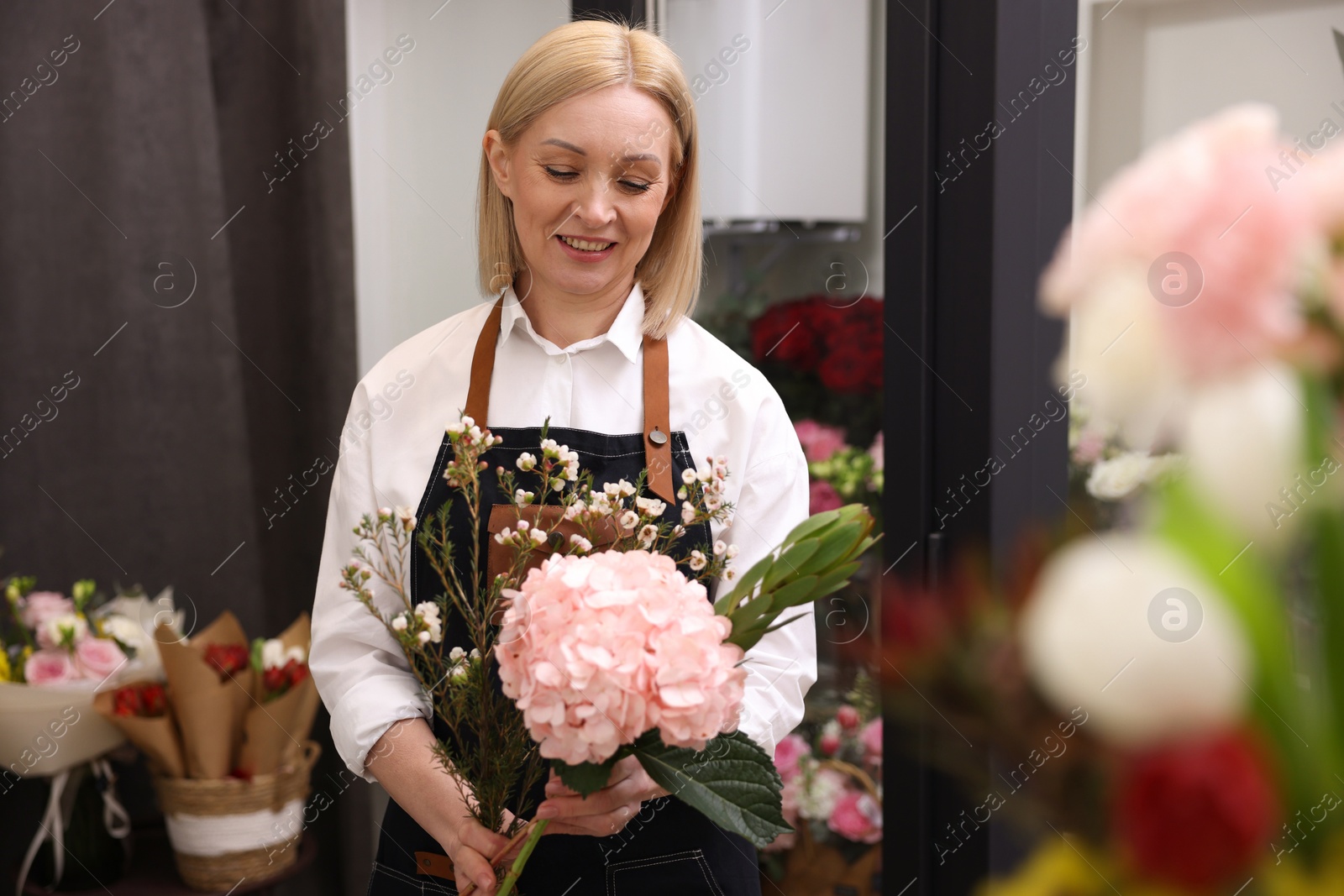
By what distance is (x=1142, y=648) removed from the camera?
279mm

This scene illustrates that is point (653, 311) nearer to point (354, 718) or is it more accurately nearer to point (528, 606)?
point (354, 718)

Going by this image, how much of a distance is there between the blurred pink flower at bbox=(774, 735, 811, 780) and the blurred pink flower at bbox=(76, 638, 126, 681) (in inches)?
50.3

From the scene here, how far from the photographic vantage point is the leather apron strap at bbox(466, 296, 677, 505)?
1.47 meters

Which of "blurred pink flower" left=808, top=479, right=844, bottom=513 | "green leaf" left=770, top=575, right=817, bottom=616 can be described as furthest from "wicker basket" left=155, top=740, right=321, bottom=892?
Result: "green leaf" left=770, top=575, right=817, bottom=616

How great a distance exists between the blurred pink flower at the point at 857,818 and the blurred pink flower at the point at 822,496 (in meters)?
0.51

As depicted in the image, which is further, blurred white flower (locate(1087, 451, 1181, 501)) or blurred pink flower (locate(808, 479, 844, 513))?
blurred pink flower (locate(808, 479, 844, 513))

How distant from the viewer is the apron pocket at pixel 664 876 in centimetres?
143

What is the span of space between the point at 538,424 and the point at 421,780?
1.57 ft

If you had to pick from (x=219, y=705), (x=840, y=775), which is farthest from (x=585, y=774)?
(x=219, y=705)

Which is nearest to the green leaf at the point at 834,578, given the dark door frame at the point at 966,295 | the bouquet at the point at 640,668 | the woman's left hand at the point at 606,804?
the bouquet at the point at 640,668

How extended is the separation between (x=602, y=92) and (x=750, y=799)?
0.89m

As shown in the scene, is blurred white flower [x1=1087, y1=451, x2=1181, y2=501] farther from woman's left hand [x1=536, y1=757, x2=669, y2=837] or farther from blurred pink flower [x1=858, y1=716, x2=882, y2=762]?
woman's left hand [x1=536, y1=757, x2=669, y2=837]

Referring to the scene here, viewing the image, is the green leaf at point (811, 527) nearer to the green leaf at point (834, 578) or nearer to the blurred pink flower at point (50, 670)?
the green leaf at point (834, 578)

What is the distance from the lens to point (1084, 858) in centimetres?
32
